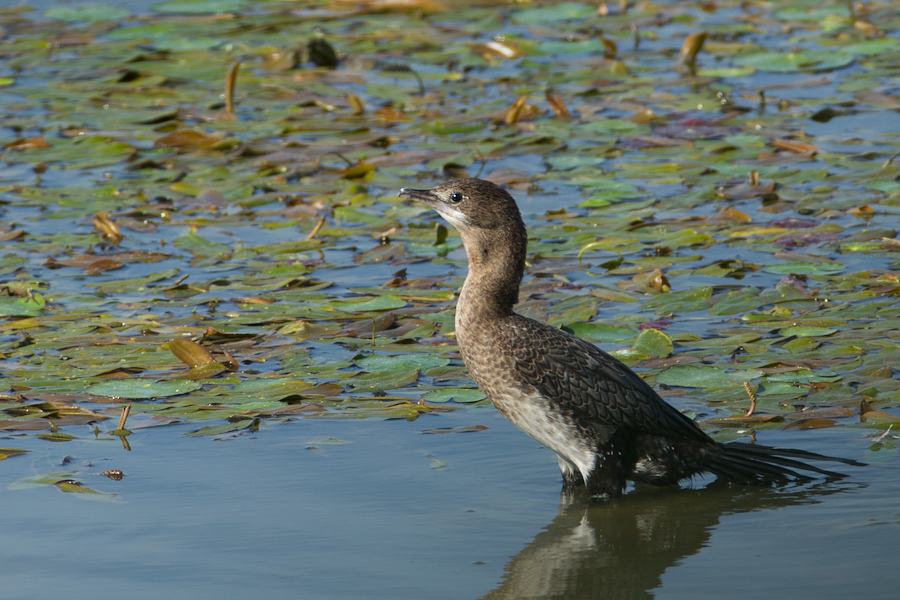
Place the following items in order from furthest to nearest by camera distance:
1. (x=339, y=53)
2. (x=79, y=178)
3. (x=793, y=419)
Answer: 1. (x=339, y=53)
2. (x=79, y=178)
3. (x=793, y=419)

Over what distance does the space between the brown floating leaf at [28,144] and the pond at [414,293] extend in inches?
1.5

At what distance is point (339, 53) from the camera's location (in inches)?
439

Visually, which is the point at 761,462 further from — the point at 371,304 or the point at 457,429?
the point at 371,304

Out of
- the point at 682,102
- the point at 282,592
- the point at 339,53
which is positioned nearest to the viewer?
the point at 282,592

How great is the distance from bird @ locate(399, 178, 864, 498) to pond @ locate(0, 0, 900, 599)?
4.5 inches

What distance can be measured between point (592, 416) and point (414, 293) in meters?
2.05

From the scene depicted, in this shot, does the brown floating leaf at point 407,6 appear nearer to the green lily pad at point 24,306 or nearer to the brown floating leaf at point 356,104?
the brown floating leaf at point 356,104

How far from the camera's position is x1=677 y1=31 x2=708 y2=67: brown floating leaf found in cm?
1020

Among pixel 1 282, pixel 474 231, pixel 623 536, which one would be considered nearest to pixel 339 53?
pixel 1 282

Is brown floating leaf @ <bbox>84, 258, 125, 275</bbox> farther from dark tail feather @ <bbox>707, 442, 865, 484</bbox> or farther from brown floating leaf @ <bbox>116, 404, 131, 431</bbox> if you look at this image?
dark tail feather @ <bbox>707, 442, 865, 484</bbox>

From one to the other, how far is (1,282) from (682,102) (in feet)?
17.5

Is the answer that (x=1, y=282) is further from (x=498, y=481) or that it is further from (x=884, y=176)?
(x=884, y=176)

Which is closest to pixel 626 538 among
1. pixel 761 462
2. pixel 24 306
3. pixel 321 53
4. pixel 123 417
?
pixel 761 462

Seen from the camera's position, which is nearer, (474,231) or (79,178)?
(474,231)
